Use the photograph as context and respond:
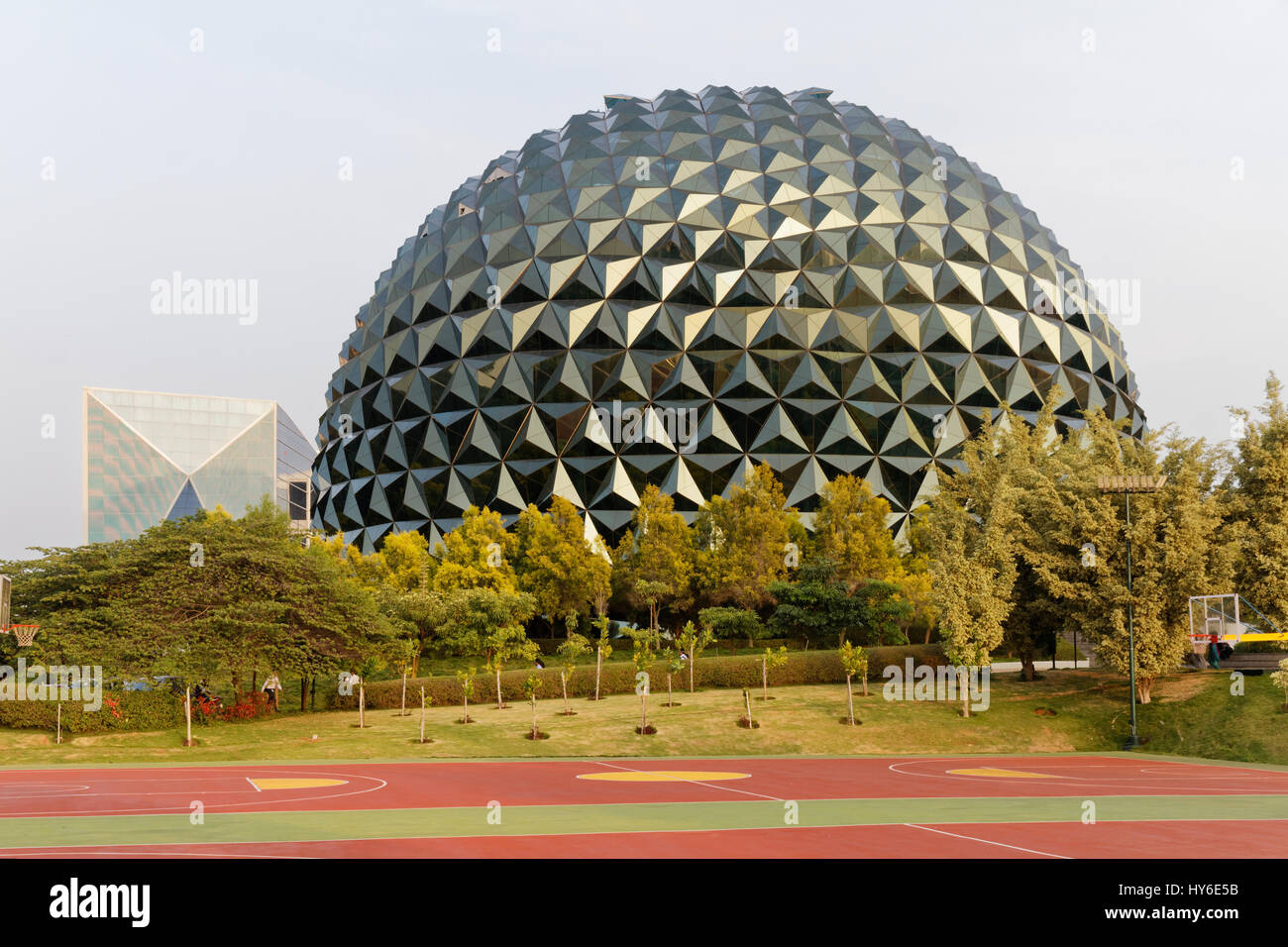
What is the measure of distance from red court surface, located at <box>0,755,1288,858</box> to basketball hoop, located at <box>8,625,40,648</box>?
951 centimetres

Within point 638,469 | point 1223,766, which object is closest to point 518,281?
point 638,469

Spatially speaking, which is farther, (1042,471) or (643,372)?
(643,372)

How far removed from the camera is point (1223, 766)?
2391 cm

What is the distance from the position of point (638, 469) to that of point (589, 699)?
57.9 ft

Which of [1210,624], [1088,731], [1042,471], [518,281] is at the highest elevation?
[518,281]

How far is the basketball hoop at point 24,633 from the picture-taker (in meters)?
31.3

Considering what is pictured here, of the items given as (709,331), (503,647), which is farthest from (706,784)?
(709,331)

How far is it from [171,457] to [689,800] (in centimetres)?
8627

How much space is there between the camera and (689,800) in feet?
53.2

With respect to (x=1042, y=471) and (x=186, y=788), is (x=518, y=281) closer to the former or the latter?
(x=1042, y=471)

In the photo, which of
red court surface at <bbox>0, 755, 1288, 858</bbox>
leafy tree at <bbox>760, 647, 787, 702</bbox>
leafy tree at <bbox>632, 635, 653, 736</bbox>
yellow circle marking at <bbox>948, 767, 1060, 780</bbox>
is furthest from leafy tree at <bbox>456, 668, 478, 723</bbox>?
yellow circle marking at <bbox>948, 767, 1060, 780</bbox>
